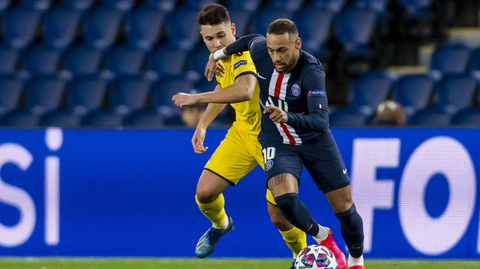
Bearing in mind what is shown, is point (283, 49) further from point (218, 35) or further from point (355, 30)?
point (355, 30)

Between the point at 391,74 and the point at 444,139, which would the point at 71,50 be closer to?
the point at 391,74

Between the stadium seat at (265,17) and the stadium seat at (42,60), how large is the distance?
2.43 m

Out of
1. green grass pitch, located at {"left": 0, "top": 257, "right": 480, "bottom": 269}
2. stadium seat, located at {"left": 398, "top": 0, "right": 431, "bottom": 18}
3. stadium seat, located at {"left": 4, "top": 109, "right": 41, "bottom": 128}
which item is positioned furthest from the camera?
stadium seat, located at {"left": 398, "top": 0, "right": 431, "bottom": 18}

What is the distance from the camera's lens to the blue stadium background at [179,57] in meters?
6.61

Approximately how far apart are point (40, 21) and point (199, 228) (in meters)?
4.29

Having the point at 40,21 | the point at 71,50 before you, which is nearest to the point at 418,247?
the point at 71,50

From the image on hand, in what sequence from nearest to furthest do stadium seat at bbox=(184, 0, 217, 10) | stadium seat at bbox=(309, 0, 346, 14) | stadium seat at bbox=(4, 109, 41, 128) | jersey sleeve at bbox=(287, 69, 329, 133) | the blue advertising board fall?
jersey sleeve at bbox=(287, 69, 329, 133) < the blue advertising board < stadium seat at bbox=(4, 109, 41, 128) < stadium seat at bbox=(309, 0, 346, 14) < stadium seat at bbox=(184, 0, 217, 10)

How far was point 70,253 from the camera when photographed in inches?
185

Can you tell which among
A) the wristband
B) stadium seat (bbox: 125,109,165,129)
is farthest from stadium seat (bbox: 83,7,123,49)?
the wristband

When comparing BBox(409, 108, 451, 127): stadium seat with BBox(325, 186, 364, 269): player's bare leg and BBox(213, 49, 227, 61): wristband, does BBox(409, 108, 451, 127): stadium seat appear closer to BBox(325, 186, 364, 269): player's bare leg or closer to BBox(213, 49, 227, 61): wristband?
BBox(325, 186, 364, 269): player's bare leg

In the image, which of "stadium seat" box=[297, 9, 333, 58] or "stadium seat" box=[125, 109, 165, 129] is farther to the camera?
"stadium seat" box=[297, 9, 333, 58]

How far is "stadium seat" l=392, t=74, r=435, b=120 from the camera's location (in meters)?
6.84

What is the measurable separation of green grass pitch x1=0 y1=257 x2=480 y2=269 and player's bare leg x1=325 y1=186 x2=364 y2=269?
672 millimetres

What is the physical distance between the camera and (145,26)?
7.56m
